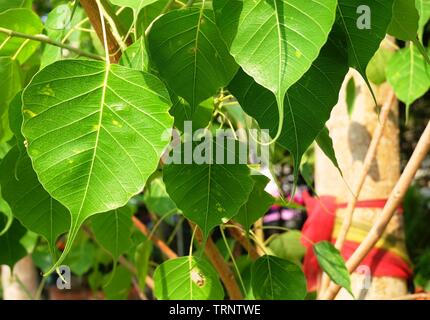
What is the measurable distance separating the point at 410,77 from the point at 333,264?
28 cm

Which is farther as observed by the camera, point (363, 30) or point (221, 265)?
point (221, 265)

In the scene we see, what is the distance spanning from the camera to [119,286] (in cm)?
106

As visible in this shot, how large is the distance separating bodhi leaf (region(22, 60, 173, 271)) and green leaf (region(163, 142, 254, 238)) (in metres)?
0.10

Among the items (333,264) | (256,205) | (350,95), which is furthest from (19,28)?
(350,95)

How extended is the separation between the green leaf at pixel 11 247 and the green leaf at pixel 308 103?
1.47 ft

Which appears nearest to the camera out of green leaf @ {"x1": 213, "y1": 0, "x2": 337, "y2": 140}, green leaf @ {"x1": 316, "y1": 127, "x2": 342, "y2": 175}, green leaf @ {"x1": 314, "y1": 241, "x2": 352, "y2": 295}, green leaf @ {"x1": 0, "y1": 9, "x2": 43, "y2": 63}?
green leaf @ {"x1": 213, "y1": 0, "x2": 337, "y2": 140}

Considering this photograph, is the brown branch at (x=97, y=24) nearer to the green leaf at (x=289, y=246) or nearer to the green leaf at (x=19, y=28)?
the green leaf at (x=19, y=28)

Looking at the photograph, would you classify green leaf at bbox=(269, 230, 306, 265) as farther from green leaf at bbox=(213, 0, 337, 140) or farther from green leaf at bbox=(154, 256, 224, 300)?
green leaf at bbox=(213, 0, 337, 140)

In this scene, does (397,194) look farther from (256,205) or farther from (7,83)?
(7,83)

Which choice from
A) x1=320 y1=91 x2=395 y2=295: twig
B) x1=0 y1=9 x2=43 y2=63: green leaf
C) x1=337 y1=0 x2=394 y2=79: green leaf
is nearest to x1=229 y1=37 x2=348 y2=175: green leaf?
x1=337 y1=0 x2=394 y2=79: green leaf

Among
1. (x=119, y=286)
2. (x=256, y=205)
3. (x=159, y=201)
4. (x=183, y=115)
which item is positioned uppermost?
(x=183, y=115)

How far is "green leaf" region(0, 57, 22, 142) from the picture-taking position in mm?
660

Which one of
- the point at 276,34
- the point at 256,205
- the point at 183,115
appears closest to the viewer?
the point at 276,34

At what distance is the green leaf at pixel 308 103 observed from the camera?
19.0 inches
